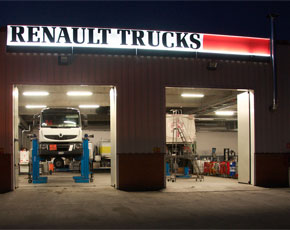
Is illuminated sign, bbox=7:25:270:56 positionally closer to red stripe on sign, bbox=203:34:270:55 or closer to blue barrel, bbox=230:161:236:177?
red stripe on sign, bbox=203:34:270:55

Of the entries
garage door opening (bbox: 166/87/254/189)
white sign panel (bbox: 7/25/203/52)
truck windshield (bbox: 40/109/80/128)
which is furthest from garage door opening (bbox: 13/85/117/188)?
garage door opening (bbox: 166/87/254/189)

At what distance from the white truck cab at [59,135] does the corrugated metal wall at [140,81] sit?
3.31 meters

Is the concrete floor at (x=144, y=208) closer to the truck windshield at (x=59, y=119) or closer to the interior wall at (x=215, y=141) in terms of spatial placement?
the truck windshield at (x=59, y=119)

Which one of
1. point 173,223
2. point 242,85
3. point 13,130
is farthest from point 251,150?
point 13,130

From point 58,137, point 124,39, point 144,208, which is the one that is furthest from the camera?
point 58,137

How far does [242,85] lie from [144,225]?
9.57m

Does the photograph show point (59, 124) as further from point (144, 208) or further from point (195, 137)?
point (195, 137)

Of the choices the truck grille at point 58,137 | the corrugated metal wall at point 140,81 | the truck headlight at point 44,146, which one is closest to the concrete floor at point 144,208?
the corrugated metal wall at point 140,81

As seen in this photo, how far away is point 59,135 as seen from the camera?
58.3 ft

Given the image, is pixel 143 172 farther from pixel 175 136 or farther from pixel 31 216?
pixel 175 136

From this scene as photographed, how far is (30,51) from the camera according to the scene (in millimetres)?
14711

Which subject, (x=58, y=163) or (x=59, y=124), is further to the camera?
(x=58, y=163)

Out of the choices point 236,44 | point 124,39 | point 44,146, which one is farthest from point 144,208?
point 236,44

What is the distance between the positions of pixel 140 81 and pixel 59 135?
512 cm
